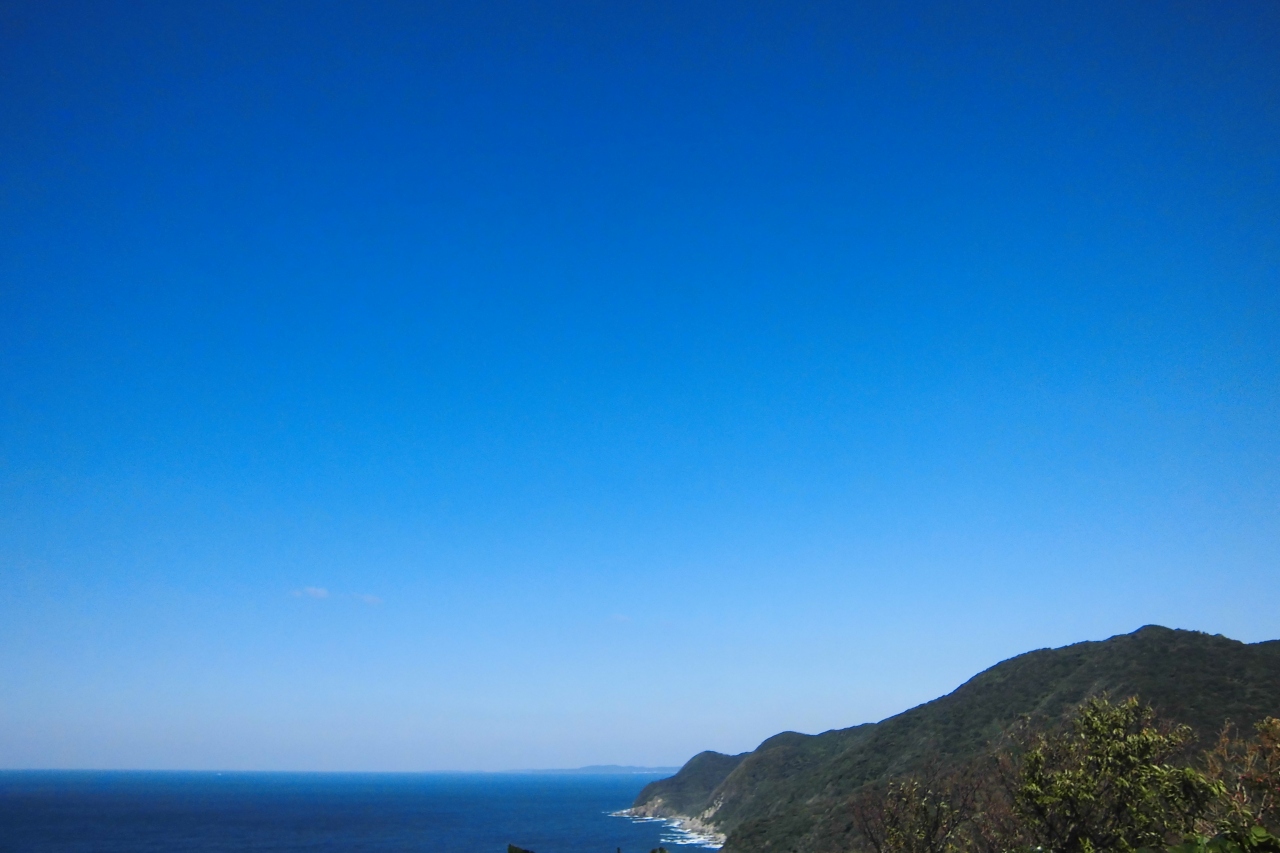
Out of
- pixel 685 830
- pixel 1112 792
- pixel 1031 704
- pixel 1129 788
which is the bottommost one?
pixel 685 830

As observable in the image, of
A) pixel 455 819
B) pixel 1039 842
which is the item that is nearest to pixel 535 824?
pixel 455 819

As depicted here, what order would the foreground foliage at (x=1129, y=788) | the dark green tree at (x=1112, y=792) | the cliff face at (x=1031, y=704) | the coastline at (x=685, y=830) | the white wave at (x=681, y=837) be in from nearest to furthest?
the foreground foliage at (x=1129, y=788)
the dark green tree at (x=1112, y=792)
the cliff face at (x=1031, y=704)
the white wave at (x=681, y=837)
the coastline at (x=685, y=830)

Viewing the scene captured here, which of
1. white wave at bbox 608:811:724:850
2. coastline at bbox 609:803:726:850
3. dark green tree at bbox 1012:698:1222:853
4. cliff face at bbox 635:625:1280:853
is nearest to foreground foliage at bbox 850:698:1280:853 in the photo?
dark green tree at bbox 1012:698:1222:853

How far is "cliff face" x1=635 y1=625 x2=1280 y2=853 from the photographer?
6712 cm

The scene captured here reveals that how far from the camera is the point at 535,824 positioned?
18300 cm

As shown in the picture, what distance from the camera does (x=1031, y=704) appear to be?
288 ft

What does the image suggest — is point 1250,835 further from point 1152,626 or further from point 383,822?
point 383,822

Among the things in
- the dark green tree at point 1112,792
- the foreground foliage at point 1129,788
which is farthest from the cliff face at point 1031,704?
the dark green tree at point 1112,792

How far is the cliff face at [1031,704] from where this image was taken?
220 feet

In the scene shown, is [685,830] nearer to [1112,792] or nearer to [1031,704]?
[1031,704]

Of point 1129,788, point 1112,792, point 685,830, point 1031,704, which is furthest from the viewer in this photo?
point 685,830

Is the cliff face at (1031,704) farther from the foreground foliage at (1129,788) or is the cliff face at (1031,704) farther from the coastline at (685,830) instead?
the foreground foliage at (1129,788)

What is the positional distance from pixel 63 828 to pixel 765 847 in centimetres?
14726

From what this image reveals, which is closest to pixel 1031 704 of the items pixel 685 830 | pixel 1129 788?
pixel 1129 788
